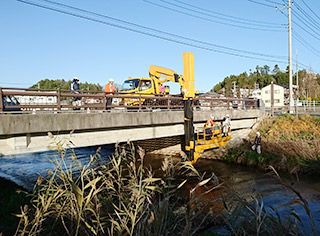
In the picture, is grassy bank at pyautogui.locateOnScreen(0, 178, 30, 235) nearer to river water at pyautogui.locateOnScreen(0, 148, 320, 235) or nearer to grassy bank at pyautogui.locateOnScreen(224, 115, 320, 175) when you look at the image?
river water at pyautogui.locateOnScreen(0, 148, 320, 235)

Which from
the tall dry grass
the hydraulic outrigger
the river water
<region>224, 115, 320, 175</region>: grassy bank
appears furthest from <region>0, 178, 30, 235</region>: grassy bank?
<region>224, 115, 320, 175</region>: grassy bank

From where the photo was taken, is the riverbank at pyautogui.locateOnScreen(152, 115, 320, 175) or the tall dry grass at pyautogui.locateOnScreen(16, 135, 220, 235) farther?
the riverbank at pyautogui.locateOnScreen(152, 115, 320, 175)

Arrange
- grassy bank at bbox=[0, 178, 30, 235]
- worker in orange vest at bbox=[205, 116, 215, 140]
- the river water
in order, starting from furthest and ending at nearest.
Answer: worker in orange vest at bbox=[205, 116, 215, 140] → the river water → grassy bank at bbox=[0, 178, 30, 235]

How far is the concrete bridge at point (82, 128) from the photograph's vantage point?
7.08 m

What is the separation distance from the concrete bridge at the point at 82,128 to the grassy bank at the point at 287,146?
4963 millimetres

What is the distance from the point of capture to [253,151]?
1493cm

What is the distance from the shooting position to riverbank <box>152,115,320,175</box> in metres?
12.6

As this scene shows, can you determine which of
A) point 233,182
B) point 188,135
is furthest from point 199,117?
point 233,182

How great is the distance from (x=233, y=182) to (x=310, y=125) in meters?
8.70

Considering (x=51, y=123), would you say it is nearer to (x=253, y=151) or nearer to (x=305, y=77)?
(x=253, y=151)

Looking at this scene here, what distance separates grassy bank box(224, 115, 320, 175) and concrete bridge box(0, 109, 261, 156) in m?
4.96

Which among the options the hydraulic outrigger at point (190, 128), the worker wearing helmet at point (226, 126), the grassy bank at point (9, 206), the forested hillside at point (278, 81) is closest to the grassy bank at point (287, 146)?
the worker wearing helmet at point (226, 126)

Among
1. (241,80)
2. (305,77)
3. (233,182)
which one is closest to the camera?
(233,182)

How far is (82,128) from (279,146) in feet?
37.2
